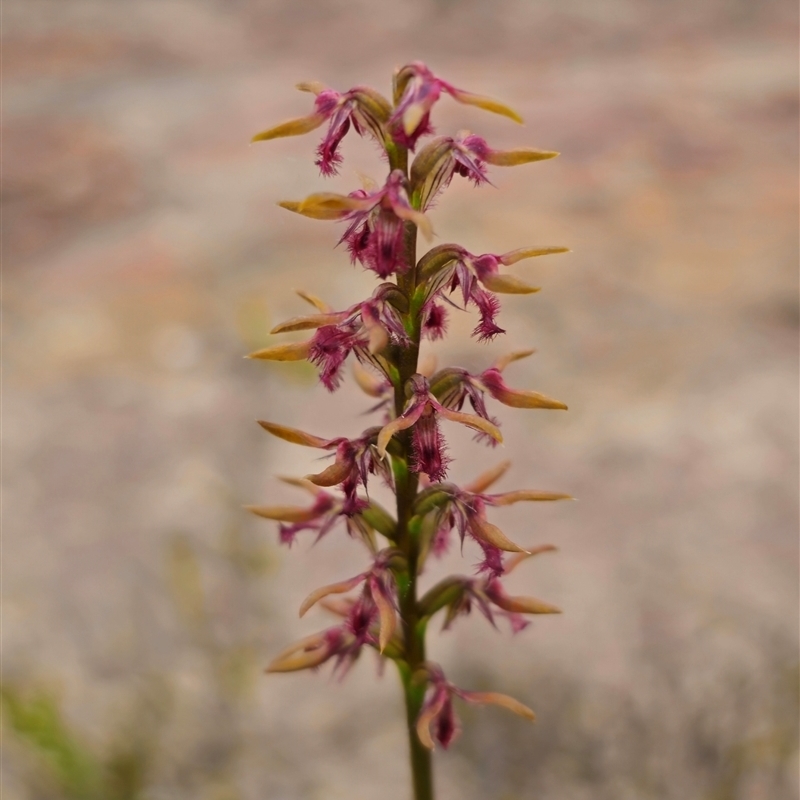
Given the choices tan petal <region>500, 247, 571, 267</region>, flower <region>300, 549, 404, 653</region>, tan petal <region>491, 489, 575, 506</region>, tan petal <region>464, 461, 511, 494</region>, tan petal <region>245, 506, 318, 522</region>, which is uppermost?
tan petal <region>500, 247, 571, 267</region>

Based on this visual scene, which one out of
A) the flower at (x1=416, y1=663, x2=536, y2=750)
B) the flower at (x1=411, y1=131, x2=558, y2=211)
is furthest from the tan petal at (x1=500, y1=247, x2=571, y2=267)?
the flower at (x1=416, y1=663, x2=536, y2=750)

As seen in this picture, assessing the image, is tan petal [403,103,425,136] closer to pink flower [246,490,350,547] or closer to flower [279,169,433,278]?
flower [279,169,433,278]

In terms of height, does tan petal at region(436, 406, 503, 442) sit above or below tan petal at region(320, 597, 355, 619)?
above

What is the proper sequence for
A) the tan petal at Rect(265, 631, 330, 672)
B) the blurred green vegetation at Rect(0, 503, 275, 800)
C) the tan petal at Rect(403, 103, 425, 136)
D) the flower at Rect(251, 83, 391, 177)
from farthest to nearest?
the blurred green vegetation at Rect(0, 503, 275, 800)
the tan petal at Rect(265, 631, 330, 672)
the flower at Rect(251, 83, 391, 177)
the tan petal at Rect(403, 103, 425, 136)

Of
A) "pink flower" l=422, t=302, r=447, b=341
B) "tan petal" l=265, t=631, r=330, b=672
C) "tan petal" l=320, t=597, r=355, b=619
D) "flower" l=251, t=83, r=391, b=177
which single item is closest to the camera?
"flower" l=251, t=83, r=391, b=177

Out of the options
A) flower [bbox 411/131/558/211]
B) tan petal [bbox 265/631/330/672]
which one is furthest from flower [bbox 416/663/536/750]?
flower [bbox 411/131/558/211]

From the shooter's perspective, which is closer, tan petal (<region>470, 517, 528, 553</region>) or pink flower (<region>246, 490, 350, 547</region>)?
tan petal (<region>470, 517, 528, 553</region>)

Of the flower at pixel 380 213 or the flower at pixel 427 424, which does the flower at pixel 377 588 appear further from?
the flower at pixel 380 213

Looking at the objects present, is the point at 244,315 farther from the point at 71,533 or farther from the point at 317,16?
the point at 317,16
